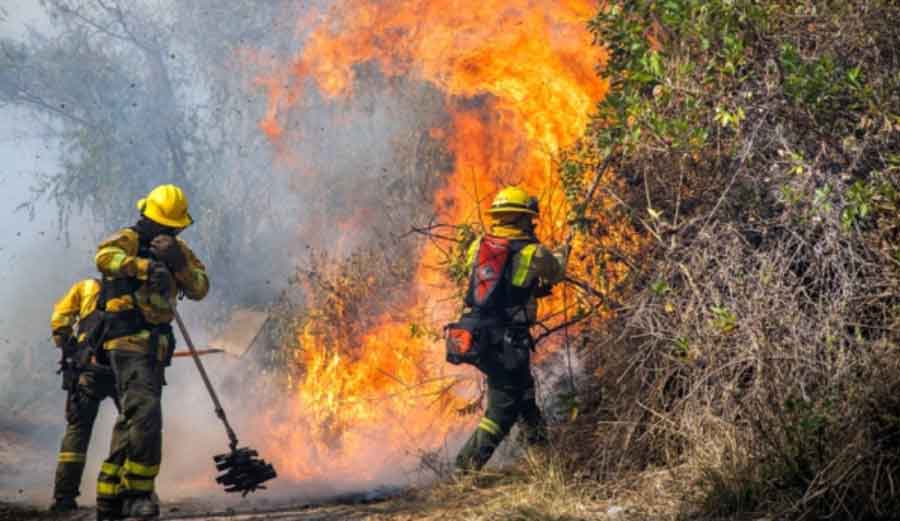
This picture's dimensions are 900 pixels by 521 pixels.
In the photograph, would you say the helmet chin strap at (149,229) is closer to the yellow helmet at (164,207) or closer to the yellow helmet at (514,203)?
the yellow helmet at (164,207)

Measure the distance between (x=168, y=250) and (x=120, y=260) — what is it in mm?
351

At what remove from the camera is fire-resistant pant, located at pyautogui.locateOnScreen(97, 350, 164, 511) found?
6.37 metres

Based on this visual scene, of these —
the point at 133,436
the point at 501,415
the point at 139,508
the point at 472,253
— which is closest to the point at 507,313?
the point at 472,253

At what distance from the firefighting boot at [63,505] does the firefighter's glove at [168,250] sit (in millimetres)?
2071

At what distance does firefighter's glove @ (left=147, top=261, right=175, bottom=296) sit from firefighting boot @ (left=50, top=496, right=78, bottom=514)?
194cm

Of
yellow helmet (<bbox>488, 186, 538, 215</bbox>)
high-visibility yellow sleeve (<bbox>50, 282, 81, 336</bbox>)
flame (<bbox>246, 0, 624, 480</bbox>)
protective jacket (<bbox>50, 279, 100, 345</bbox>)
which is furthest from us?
flame (<bbox>246, 0, 624, 480</bbox>)

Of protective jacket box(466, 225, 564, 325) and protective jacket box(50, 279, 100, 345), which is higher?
protective jacket box(50, 279, 100, 345)

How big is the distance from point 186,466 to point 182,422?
126cm

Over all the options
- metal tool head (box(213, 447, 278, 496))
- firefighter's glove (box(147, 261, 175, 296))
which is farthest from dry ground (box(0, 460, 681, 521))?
firefighter's glove (box(147, 261, 175, 296))

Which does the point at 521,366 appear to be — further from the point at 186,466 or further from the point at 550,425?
the point at 186,466

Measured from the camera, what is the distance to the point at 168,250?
6.70m

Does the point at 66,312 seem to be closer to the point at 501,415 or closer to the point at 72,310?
the point at 72,310

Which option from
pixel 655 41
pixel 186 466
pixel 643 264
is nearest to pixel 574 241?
pixel 643 264

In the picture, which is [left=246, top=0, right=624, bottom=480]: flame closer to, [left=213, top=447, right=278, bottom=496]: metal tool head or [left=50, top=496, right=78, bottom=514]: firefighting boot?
[left=213, top=447, right=278, bottom=496]: metal tool head
